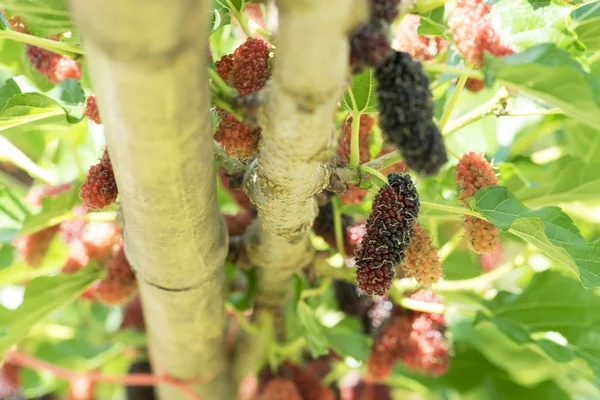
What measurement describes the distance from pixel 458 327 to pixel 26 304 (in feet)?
3.04

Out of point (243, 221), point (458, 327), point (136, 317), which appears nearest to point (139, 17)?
point (243, 221)

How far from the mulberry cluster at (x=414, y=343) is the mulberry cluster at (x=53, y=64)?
666 mm

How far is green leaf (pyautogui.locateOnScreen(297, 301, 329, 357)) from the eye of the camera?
94 centimetres

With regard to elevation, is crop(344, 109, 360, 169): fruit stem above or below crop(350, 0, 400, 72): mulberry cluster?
below

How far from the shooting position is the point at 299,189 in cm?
65

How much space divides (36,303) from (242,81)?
609 millimetres

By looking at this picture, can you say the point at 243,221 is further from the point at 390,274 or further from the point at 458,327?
the point at 458,327

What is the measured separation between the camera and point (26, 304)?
3.40ft

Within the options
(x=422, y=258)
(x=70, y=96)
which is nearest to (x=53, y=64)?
(x=70, y=96)

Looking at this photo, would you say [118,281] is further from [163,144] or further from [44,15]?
[163,144]

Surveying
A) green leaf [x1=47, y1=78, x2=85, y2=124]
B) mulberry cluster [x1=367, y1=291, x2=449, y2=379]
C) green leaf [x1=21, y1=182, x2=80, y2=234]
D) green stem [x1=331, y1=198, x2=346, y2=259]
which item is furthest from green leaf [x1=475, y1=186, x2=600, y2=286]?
green leaf [x1=21, y1=182, x2=80, y2=234]

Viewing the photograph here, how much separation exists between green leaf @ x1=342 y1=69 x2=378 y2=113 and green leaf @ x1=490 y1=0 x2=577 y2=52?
149 millimetres

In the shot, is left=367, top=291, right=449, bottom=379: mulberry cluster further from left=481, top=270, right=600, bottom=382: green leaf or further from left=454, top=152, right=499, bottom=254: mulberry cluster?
left=454, top=152, right=499, bottom=254: mulberry cluster

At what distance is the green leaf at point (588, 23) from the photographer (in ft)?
2.41
